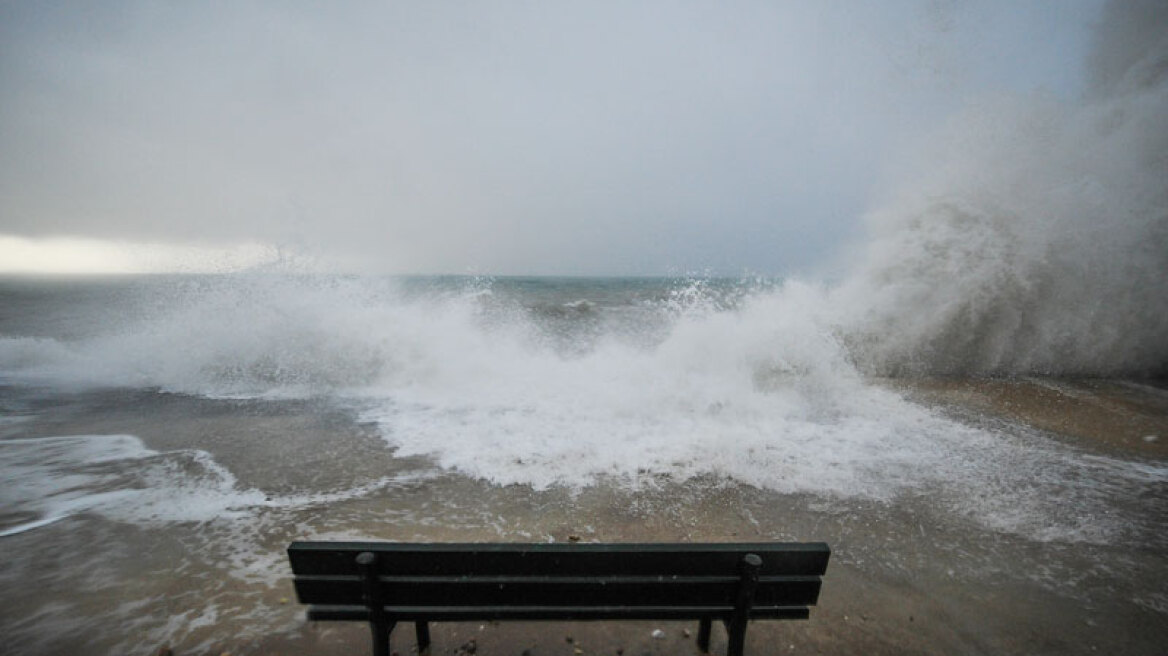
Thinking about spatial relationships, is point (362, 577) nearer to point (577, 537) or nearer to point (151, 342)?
point (577, 537)

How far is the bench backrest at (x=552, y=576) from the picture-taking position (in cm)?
197

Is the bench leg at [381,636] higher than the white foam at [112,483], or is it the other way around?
the bench leg at [381,636]

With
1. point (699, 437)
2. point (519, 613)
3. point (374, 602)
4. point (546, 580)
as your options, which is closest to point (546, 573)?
point (546, 580)

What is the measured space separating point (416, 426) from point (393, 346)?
12.5ft

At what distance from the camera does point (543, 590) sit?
80.0 inches

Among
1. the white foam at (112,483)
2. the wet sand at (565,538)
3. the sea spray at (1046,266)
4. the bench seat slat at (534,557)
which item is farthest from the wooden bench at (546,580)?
the sea spray at (1046,266)

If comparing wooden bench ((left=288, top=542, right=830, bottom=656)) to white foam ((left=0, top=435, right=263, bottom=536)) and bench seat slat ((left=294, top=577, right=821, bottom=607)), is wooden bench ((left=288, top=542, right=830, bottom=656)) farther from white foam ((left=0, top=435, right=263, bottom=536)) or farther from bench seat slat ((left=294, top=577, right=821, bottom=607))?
white foam ((left=0, top=435, right=263, bottom=536))

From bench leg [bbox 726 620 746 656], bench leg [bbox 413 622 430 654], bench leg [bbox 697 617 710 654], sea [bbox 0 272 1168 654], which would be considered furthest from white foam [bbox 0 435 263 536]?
bench leg [bbox 726 620 746 656]

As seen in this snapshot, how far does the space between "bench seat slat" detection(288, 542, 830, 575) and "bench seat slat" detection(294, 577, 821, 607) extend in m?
0.04

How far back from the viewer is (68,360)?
1063 centimetres

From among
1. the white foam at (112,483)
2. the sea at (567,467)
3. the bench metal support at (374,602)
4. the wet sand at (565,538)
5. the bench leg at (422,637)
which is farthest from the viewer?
the white foam at (112,483)

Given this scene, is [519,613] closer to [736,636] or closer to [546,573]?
[546,573]

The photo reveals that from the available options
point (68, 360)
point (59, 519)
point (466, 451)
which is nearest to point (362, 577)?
point (466, 451)

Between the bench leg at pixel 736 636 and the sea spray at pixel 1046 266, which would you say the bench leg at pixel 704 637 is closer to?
the bench leg at pixel 736 636
